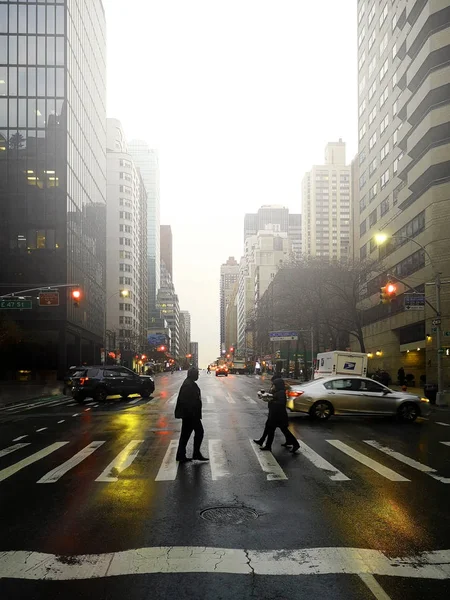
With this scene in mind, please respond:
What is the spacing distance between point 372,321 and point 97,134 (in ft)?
148

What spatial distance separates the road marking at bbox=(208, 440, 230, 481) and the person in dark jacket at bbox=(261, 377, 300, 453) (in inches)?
43.2

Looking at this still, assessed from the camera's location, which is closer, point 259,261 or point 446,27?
point 446,27

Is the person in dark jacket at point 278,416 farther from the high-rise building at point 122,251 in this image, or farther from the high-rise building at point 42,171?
the high-rise building at point 122,251

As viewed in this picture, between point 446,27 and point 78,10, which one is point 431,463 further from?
point 78,10

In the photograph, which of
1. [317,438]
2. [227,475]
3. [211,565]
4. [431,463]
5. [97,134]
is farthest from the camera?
[97,134]

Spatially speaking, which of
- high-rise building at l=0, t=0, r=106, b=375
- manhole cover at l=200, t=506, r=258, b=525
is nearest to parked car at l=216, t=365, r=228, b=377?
high-rise building at l=0, t=0, r=106, b=375

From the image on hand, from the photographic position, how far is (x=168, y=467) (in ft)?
36.2

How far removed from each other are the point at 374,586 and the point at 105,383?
2636cm

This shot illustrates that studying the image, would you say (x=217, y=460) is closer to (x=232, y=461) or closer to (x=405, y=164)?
(x=232, y=461)

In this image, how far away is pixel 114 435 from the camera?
15.8 metres

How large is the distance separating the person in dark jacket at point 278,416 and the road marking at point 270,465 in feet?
1.39

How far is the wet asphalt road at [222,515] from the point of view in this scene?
5266 mm

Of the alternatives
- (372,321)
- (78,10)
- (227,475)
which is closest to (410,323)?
(372,321)

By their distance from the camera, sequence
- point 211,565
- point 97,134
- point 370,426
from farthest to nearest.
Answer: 1. point 97,134
2. point 370,426
3. point 211,565
